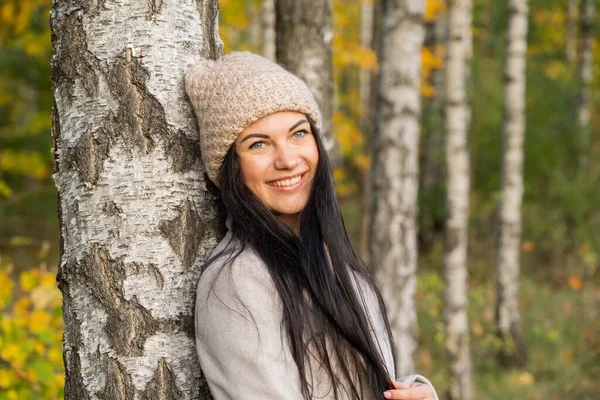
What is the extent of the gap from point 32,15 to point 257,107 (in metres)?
7.27

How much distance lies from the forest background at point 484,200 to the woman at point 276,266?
513 cm

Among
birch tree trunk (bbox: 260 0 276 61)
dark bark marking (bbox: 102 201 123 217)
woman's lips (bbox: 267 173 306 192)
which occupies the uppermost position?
birch tree trunk (bbox: 260 0 276 61)

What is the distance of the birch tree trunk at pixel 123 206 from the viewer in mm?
1615

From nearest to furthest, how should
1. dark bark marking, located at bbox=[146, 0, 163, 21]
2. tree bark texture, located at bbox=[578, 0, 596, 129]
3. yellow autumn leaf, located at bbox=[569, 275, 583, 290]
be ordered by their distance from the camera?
dark bark marking, located at bbox=[146, 0, 163, 21] < yellow autumn leaf, located at bbox=[569, 275, 583, 290] < tree bark texture, located at bbox=[578, 0, 596, 129]

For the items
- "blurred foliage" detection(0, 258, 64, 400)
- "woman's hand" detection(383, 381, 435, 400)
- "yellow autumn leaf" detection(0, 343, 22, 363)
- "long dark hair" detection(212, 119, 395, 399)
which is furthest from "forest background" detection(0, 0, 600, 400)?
"long dark hair" detection(212, 119, 395, 399)

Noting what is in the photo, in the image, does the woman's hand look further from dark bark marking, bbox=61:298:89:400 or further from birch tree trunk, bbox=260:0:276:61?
birch tree trunk, bbox=260:0:276:61

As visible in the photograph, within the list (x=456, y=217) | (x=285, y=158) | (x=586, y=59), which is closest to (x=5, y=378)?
(x=285, y=158)

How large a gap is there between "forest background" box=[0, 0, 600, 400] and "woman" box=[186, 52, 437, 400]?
5.13 meters

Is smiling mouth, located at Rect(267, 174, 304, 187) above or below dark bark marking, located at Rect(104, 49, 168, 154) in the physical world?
below

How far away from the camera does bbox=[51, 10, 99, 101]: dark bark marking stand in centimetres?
164

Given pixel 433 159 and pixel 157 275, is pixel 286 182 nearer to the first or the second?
pixel 157 275

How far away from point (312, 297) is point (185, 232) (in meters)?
0.39

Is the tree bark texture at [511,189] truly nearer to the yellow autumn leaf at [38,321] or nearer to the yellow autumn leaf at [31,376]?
the yellow autumn leaf at [38,321]

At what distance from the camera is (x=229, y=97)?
5.71ft
